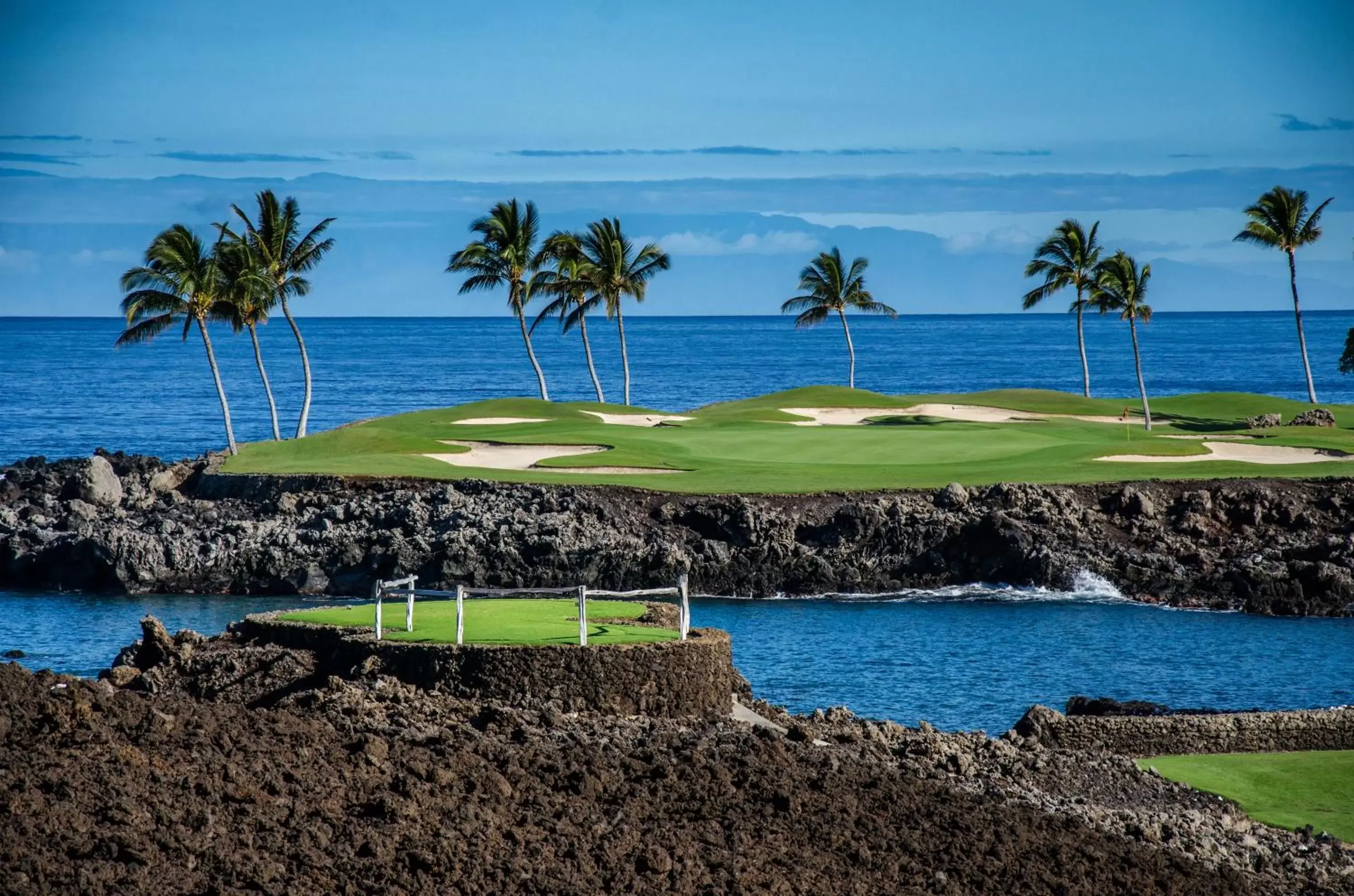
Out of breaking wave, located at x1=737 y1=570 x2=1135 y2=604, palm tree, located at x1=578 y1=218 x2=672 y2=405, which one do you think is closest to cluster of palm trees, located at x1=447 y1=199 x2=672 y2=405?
palm tree, located at x1=578 y1=218 x2=672 y2=405

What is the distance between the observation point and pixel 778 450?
50281mm

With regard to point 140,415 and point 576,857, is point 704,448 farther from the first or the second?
point 140,415

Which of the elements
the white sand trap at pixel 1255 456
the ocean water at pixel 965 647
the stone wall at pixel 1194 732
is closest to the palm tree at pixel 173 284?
the ocean water at pixel 965 647

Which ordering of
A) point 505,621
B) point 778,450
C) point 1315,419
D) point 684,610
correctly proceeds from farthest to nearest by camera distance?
point 1315,419 < point 778,450 < point 505,621 < point 684,610

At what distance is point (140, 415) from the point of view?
115 m

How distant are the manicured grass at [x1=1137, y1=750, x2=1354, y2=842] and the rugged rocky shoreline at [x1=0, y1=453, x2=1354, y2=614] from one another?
51.1ft

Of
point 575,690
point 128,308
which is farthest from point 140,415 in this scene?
point 575,690

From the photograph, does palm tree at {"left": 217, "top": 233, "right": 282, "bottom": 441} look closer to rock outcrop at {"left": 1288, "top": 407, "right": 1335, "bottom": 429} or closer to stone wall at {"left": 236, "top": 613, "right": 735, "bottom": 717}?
rock outcrop at {"left": 1288, "top": 407, "right": 1335, "bottom": 429}

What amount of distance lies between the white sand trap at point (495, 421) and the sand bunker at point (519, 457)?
4630 millimetres

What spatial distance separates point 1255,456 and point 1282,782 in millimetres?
28652

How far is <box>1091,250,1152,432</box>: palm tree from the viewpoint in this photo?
2552 inches

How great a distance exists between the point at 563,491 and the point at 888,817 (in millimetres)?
25575

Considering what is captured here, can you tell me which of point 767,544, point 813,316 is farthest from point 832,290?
point 767,544

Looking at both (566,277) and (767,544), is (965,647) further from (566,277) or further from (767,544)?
(566,277)
